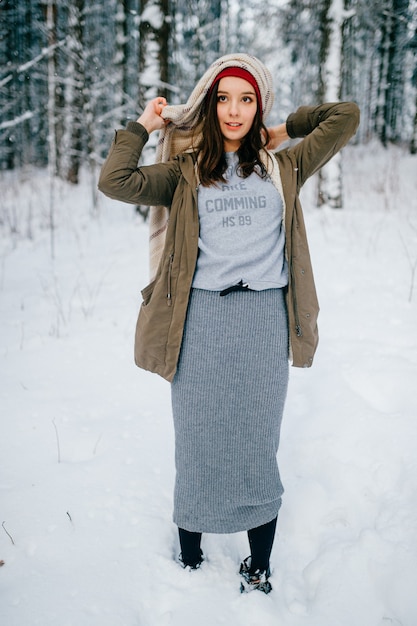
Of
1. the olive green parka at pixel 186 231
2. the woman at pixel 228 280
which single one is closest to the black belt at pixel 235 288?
the woman at pixel 228 280

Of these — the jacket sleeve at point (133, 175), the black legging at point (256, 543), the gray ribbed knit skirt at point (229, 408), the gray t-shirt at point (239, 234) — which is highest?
the jacket sleeve at point (133, 175)

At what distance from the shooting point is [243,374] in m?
1.64

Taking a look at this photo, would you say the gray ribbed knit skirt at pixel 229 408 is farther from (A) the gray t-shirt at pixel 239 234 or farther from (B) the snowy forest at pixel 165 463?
(B) the snowy forest at pixel 165 463

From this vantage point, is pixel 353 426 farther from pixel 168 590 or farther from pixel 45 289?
pixel 45 289

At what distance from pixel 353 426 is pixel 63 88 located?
1386 centimetres

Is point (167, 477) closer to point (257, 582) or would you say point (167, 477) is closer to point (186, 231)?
point (257, 582)

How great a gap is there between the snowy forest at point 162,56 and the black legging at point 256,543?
4.30 metres

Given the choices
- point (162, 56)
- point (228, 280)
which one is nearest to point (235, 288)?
point (228, 280)

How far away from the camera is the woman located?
158 centimetres

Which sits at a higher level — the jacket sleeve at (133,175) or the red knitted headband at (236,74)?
the red knitted headband at (236,74)

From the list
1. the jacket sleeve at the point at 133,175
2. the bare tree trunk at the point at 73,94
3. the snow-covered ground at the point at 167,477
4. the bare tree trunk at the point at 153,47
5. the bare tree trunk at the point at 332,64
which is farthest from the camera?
the bare tree trunk at the point at 73,94

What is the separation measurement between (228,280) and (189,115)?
2.16 ft

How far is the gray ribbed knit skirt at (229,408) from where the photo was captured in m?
1.62

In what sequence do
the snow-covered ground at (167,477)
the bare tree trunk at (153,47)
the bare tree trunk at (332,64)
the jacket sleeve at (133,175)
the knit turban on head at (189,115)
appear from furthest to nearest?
the bare tree trunk at (332,64) → the bare tree trunk at (153,47) → the snow-covered ground at (167,477) → the knit turban on head at (189,115) → the jacket sleeve at (133,175)
